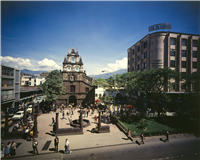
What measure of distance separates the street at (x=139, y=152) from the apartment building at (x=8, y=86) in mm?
22452

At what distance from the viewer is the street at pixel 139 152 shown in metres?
10.2

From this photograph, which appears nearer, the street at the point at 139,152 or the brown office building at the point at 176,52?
the street at the point at 139,152

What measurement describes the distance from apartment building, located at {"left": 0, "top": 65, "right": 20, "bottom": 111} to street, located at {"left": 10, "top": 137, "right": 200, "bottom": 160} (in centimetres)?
2245

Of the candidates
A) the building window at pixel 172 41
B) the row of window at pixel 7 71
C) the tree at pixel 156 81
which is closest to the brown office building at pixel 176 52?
the building window at pixel 172 41

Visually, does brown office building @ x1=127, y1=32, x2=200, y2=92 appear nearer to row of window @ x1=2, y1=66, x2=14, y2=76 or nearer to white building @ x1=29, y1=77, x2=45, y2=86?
row of window @ x1=2, y1=66, x2=14, y2=76

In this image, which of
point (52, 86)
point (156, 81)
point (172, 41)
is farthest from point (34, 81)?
point (172, 41)

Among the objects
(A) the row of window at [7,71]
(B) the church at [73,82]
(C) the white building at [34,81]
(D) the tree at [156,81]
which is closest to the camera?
(D) the tree at [156,81]

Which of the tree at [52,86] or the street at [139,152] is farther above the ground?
the tree at [52,86]

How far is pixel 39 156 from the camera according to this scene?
1036 cm

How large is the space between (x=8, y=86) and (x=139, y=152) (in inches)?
1338

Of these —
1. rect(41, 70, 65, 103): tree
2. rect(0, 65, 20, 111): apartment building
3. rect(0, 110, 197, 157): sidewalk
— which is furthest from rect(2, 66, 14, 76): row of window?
rect(0, 110, 197, 157): sidewalk

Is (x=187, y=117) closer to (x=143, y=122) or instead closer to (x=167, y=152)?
(x=143, y=122)

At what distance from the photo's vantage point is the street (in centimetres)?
1022

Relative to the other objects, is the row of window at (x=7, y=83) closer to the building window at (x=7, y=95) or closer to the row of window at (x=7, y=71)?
the row of window at (x=7, y=71)
